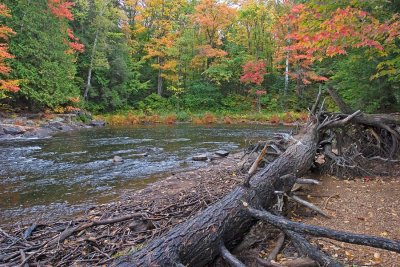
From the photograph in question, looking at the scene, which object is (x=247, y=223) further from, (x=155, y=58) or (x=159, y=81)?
(x=155, y=58)

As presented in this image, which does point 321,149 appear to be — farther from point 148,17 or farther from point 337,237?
point 148,17

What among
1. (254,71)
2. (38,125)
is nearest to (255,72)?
(254,71)

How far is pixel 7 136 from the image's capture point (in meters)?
14.2

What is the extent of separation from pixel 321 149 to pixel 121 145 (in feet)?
27.8

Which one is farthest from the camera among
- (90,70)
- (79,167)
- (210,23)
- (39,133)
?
(210,23)

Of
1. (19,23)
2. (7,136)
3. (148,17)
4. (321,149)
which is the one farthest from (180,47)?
(321,149)

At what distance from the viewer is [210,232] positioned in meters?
3.04

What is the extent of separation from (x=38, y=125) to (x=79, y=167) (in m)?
10.3

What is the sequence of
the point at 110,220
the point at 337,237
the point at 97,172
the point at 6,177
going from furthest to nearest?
the point at 97,172 → the point at 6,177 → the point at 110,220 → the point at 337,237

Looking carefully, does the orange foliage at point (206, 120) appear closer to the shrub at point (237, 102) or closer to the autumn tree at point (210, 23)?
the shrub at point (237, 102)

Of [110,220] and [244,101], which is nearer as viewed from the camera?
[110,220]

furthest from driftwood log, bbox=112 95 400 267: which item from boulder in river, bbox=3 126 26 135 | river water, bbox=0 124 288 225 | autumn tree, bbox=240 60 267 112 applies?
autumn tree, bbox=240 60 267 112

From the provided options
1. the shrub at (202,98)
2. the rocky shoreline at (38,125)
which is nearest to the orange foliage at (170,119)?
the rocky shoreline at (38,125)

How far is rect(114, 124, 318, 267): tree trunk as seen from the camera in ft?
8.99
